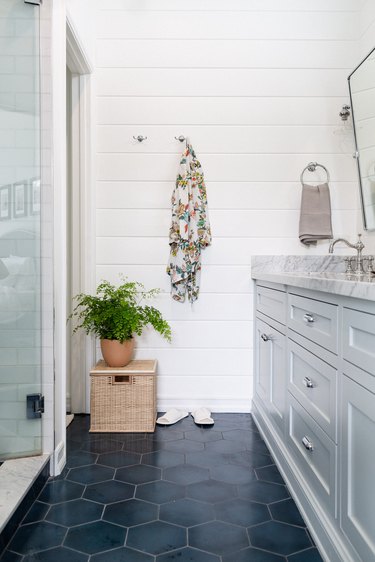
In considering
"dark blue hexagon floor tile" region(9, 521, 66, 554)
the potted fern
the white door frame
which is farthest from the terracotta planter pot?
"dark blue hexagon floor tile" region(9, 521, 66, 554)

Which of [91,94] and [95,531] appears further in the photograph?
[91,94]

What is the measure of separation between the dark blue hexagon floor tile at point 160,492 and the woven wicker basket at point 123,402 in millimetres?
564

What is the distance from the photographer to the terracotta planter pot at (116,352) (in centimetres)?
226

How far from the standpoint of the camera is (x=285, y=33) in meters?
2.53

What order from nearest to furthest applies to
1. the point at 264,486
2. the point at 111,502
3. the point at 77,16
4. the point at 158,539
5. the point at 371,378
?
the point at 371,378
the point at 158,539
the point at 111,502
the point at 264,486
the point at 77,16

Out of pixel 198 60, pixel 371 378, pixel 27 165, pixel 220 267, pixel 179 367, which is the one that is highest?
pixel 198 60

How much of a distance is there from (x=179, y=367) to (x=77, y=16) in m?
2.06

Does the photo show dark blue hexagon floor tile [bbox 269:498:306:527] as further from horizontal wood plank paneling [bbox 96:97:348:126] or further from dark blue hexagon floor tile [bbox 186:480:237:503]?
horizontal wood plank paneling [bbox 96:97:348:126]

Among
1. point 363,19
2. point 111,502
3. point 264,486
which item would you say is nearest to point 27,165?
point 111,502

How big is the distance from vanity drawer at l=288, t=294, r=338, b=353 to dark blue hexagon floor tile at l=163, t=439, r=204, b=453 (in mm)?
835

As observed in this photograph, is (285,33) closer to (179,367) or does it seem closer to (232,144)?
(232,144)

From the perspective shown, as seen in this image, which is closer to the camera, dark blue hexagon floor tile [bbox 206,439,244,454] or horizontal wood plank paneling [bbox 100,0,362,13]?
dark blue hexagon floor tile [bbox 206,439,244,454]

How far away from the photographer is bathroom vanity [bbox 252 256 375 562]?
102 cm

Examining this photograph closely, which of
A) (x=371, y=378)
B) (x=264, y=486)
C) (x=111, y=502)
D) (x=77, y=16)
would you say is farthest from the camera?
(x=77, y=16)
